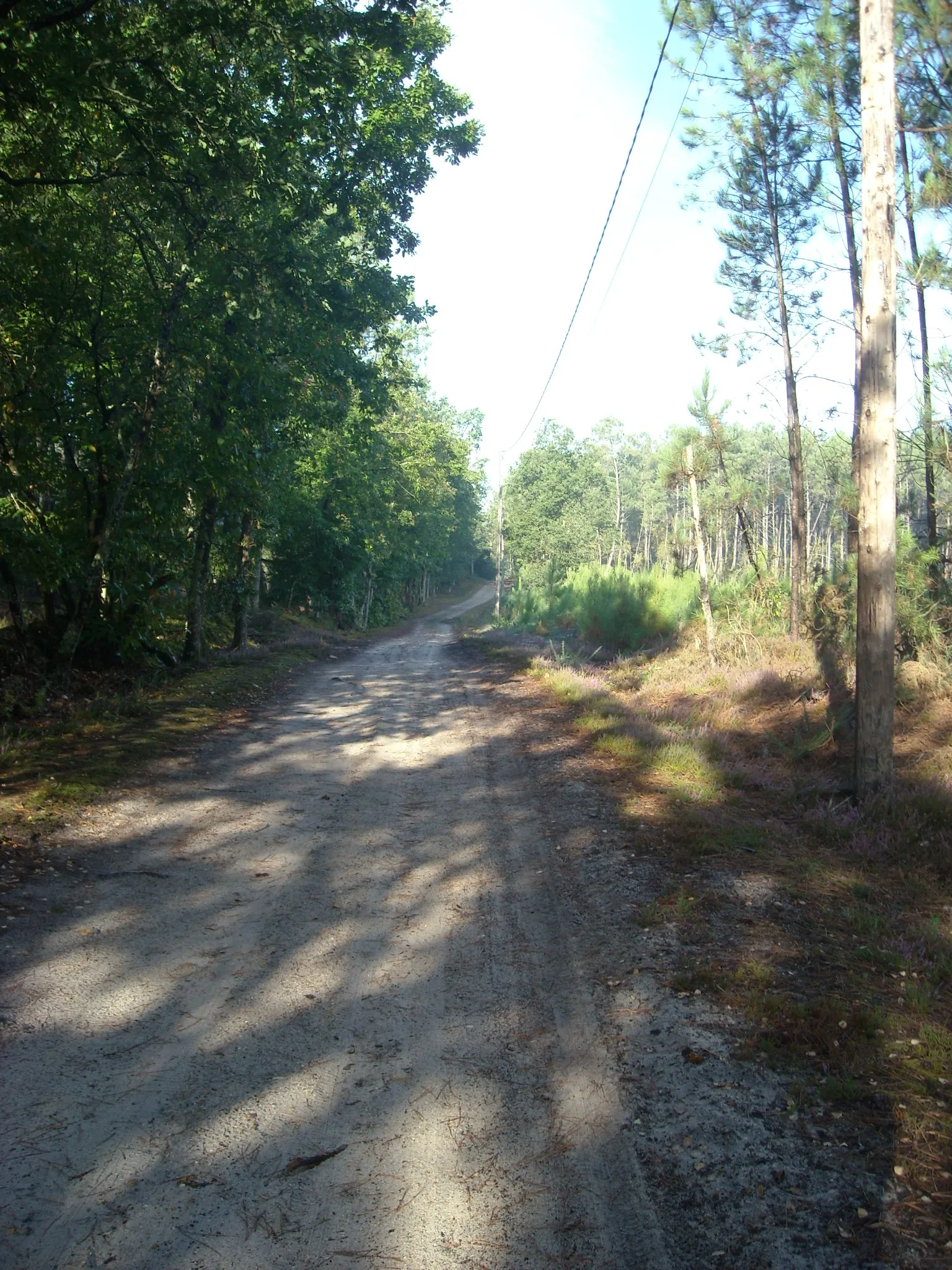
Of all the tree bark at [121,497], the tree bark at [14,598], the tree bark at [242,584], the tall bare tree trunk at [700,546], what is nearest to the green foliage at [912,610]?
the tall bare tree trunk at [700,546]

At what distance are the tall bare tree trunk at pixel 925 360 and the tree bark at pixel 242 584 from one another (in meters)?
12.5

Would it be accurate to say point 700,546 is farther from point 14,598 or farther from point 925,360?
point 14,598

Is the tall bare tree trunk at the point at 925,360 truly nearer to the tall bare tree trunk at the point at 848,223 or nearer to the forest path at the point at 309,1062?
the tall bare tree trunk at the point at 848,223

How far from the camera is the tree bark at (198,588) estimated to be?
50.8 ft

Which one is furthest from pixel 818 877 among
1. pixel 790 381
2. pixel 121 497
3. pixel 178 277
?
pixel 790 381

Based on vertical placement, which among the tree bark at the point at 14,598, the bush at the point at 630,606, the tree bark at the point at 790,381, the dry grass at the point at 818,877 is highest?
the tree bark at the point at 790,381

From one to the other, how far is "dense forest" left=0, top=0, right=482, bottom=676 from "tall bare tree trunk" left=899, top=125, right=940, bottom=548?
7.93 meters

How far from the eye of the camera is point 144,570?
40.8ft

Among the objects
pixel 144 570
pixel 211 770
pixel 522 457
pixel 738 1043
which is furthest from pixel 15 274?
pixel 522 457

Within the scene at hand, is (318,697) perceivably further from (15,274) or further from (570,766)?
(15,274)

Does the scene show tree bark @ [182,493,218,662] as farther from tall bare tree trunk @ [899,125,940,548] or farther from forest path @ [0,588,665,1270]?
tall bare tree trunk @ [899,125,940,548]

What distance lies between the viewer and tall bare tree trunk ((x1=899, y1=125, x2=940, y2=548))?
11.7m

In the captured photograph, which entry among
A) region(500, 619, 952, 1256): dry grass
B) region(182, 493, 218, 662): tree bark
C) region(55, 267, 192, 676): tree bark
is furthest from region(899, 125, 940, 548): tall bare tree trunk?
region(182, 493, 218, 662): tree bark

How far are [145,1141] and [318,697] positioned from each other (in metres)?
11.0
